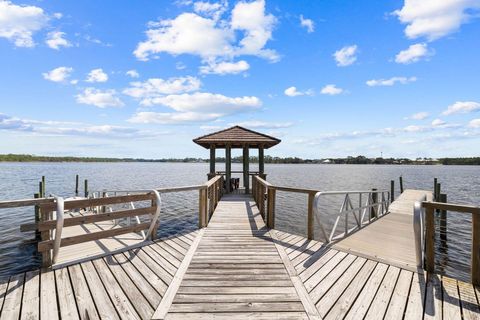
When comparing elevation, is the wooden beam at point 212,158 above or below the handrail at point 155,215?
above

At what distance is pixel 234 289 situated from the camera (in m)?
3.25

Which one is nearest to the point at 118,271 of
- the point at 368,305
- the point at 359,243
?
the point at 368,305

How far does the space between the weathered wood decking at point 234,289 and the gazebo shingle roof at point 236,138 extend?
22.7ft

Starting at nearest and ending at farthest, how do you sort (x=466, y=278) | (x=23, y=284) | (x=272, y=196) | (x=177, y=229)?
(x=23, y=284) < (x=272, y=196) < (x=466, y=278) < (x=177, y=229)

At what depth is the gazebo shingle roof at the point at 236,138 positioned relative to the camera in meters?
11.2

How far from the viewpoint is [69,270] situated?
3727 millimetres

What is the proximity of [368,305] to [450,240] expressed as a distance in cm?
1055

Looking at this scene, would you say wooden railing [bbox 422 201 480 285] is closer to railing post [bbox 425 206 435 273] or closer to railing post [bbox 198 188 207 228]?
railing post [bbox 425 206 435 273]

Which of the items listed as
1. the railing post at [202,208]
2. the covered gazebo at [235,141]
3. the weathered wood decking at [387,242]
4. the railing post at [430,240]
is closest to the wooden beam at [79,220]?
the railing post at [202,208]

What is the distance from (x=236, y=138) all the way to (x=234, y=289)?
27.5ft

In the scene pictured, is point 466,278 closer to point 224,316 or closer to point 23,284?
point 224,316

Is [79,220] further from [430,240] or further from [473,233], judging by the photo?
[473,233]

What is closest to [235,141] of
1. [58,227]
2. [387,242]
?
[387,242]

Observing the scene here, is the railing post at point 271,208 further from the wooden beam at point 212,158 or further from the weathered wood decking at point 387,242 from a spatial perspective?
the wooden beam at point 212,158
